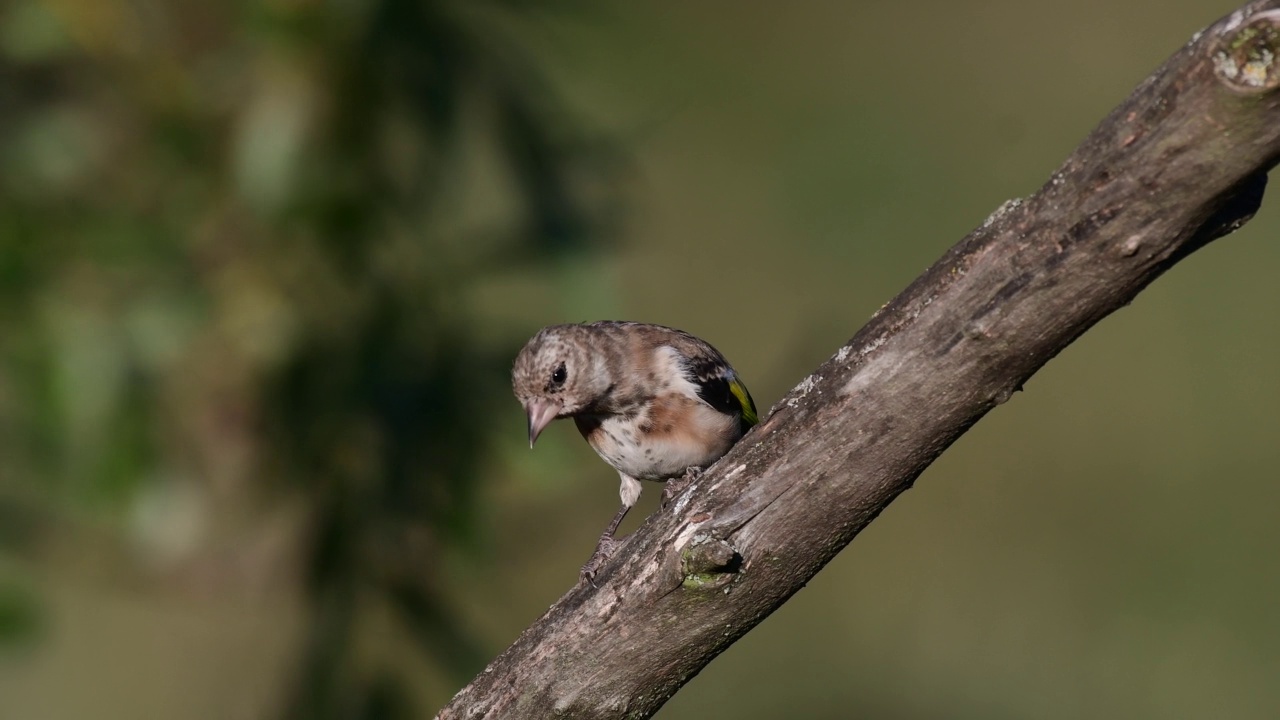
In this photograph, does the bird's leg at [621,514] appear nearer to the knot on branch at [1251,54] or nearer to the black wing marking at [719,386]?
the black wing marking at [719,386]

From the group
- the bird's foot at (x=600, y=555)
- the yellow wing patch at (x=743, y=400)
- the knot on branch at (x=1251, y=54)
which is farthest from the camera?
the yellow wing patch at (x=743, y=400)

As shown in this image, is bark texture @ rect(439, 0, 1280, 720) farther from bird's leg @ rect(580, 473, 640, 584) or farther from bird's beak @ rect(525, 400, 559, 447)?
bird's beak @ rect(525, 400, 559, 447)

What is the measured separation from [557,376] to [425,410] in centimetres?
64

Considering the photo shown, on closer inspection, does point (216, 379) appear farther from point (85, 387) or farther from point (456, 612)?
point (456, 612)

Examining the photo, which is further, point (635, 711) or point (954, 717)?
point (954, 717)

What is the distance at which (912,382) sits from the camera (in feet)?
7.47

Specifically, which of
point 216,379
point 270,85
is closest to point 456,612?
point 216,379

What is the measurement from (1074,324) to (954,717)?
203 inches

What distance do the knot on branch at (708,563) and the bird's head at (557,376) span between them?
119 cm

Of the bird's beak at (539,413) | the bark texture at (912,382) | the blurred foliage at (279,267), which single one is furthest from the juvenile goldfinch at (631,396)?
the bark texture at (912,382)

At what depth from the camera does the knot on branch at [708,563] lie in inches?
95.0

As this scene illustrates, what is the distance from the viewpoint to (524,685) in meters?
2.67

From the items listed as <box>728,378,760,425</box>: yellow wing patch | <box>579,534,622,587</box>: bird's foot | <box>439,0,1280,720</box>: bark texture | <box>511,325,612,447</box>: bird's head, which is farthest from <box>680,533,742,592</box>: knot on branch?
<box>728,378,760,425</box>: yellow wing patch

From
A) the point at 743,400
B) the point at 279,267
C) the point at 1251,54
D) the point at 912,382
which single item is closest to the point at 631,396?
the point at 743,400
